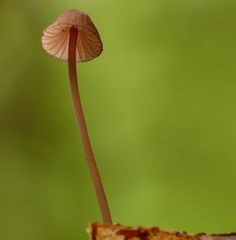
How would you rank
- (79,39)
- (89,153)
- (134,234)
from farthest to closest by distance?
(79,39)
(89,153)
(134,234)

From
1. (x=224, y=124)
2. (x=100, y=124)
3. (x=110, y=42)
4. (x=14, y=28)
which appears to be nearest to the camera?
(x=224, y=124)

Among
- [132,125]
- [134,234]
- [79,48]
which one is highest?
[79,48]

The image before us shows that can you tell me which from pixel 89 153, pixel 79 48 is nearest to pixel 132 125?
pixel 79 48

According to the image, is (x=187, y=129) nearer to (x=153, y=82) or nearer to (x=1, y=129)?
(x=153, y=82)

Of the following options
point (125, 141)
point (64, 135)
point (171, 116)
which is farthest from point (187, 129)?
point (64, 135)

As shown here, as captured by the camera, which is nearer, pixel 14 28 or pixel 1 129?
pixel 1 129

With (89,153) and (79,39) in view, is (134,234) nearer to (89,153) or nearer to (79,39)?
(89,153)

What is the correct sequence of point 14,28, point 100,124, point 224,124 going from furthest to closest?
point 14,28 < point 100,124 < point 224,124
